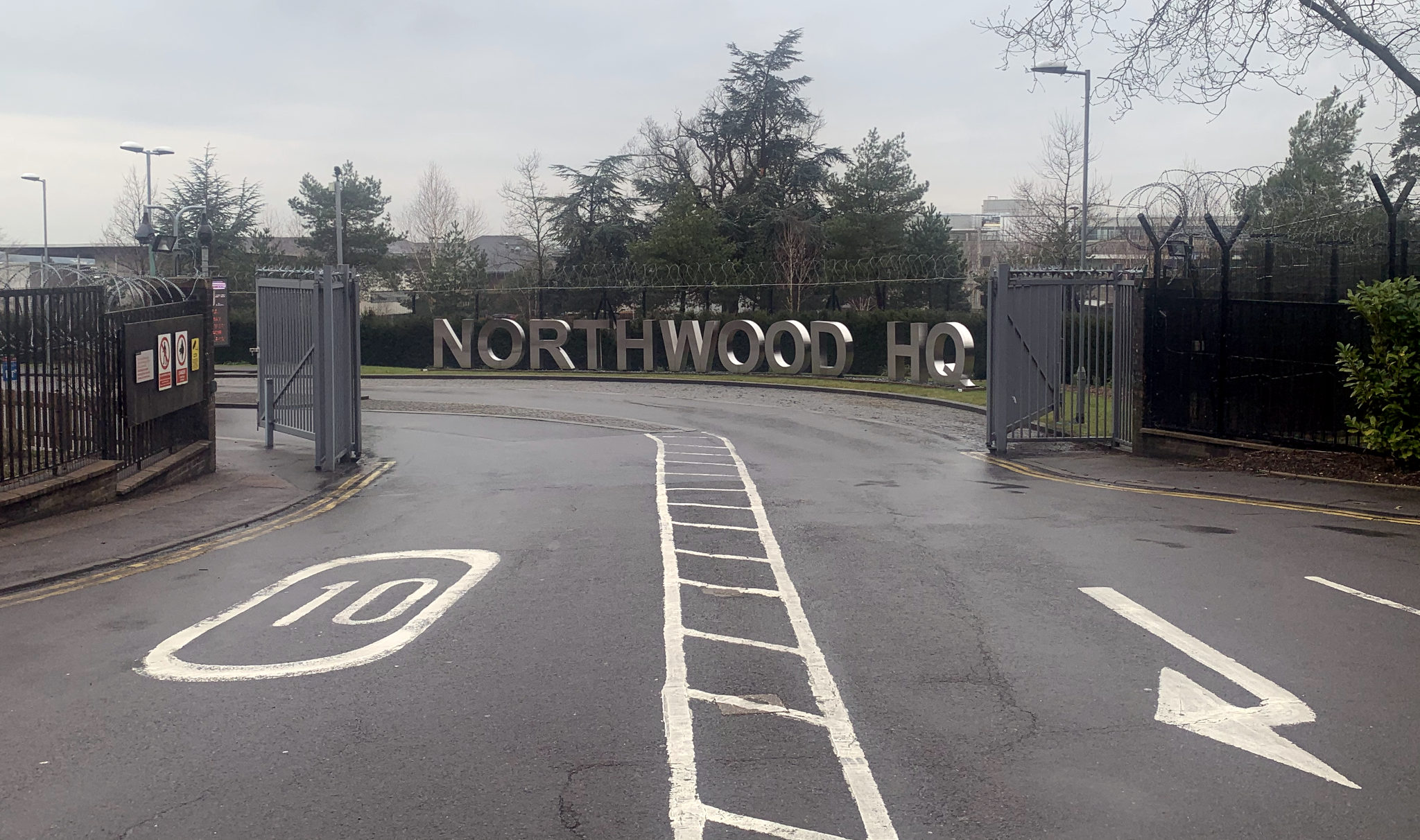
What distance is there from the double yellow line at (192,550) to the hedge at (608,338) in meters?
21.3

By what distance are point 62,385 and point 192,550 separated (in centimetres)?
273

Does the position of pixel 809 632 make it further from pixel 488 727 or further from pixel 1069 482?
pixel 1069 482

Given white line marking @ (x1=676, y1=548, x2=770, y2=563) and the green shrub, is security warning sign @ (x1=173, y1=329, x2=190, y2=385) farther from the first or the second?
the green shrub

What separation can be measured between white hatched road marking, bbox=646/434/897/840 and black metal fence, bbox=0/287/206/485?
6.28 meters

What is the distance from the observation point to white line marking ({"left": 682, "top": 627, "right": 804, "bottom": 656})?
688cm

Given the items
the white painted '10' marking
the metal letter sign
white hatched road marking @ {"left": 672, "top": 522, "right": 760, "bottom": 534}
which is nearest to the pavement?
the metal letter sign

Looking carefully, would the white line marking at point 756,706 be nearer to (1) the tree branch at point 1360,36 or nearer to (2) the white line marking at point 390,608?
(2) the white line marking at point 390,608

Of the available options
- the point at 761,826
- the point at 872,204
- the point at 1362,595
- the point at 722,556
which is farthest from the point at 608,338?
the point at 761,826

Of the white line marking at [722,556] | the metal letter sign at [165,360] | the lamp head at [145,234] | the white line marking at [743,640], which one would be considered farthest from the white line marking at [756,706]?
the lamp head at [145,234]

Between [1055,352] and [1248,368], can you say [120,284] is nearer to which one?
[1055,352]

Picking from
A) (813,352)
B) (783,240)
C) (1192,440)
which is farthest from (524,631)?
(783,240)

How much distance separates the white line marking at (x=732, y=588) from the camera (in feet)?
27.3

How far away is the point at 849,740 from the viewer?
5398 mm

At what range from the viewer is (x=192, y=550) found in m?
10.3
